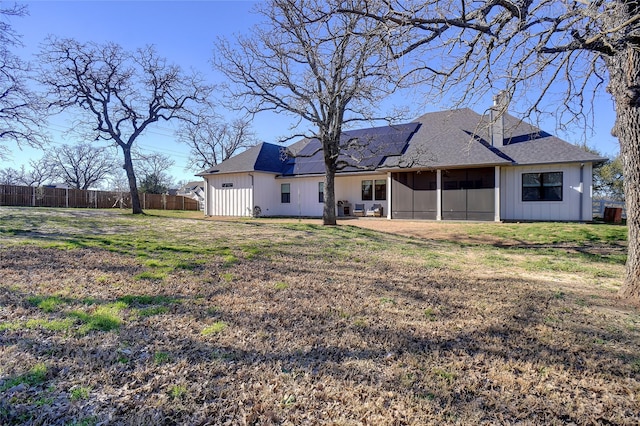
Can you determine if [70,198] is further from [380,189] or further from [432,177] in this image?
[432,177]

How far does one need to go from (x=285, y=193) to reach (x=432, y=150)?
9.16m

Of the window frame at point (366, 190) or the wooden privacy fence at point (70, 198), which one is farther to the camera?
the wooden privacy fence at point (70, 198)

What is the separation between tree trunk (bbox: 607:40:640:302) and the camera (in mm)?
4391

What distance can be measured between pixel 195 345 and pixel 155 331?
55 cm

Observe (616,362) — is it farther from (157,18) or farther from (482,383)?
(157,18)

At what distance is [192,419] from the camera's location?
215 cm

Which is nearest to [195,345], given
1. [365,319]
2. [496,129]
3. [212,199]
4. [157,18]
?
[365,319]

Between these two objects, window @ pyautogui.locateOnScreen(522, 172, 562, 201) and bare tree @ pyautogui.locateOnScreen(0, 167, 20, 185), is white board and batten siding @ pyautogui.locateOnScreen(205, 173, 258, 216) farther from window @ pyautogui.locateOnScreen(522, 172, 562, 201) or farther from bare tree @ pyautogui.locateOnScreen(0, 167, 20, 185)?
bare tree @ pyautogui.locateOnScreen(0, 167, 20, 185)

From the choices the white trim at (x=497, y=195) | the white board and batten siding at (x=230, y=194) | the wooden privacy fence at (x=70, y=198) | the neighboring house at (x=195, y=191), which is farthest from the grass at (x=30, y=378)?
the neighboring house at (x=195, y=191)

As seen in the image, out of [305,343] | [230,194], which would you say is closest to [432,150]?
[230,194]

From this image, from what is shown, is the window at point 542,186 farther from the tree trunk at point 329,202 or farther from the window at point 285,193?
the window at point 285,193

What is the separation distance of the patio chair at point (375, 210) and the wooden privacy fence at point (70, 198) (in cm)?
2225

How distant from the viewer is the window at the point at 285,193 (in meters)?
21.4

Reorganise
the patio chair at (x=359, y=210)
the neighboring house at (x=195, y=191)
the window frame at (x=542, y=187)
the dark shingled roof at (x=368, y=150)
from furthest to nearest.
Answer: the neighboring house at (x=195, y=191), the patio chair at (x=359, y=210), the dark shingled roof at (x=368, y=150), the window frame at (x=542, y=187)
